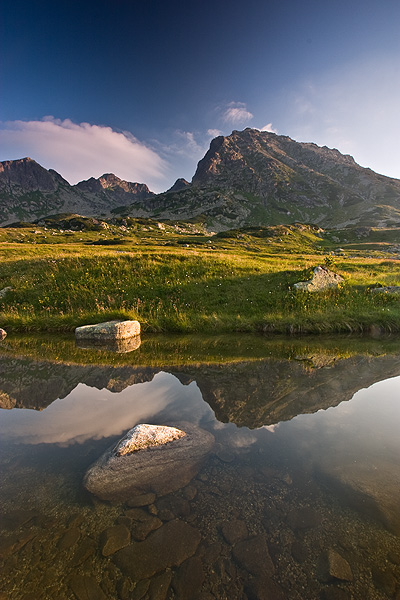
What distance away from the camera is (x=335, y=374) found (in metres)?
10.4

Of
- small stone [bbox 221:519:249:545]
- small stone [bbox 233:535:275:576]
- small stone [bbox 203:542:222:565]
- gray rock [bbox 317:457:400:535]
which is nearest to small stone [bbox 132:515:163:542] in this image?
small stone [bbox 203:542:222:565]

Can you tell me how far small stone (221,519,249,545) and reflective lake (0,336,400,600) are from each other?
2 centimetres

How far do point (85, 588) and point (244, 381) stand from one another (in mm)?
6917

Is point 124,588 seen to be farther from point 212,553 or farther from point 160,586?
point 212,553

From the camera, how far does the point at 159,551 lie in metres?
3.89

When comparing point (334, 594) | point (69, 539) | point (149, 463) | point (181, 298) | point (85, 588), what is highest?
point (334, 594)

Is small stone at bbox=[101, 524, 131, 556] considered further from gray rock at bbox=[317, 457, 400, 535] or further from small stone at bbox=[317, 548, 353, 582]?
gray rock at bbox=[317, 457, 400, 535]

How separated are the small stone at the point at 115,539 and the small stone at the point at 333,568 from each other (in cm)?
263

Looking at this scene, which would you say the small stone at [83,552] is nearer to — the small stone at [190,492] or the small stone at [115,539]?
the small stone at [115,539]

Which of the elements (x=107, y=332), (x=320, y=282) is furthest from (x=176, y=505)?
(x=320, y=282)

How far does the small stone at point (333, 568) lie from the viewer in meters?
3.62

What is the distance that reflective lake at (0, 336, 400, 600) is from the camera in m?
3.59

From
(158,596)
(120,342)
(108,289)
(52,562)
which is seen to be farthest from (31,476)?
(108,289)

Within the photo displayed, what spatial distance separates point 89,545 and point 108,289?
19.3m
